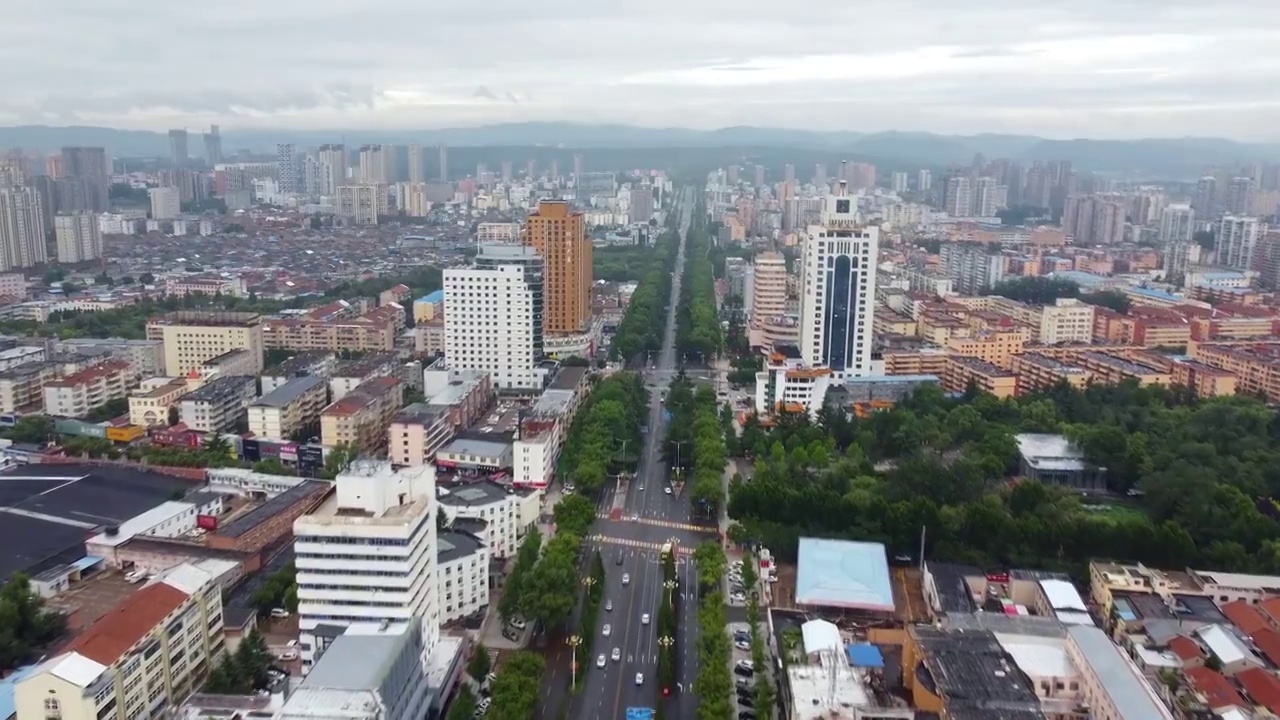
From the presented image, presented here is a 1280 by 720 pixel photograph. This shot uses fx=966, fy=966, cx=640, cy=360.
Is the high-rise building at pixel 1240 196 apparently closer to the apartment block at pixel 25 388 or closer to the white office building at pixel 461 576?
the white office building at pixel 461 576

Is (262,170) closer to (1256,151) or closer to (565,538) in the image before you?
(565,538)

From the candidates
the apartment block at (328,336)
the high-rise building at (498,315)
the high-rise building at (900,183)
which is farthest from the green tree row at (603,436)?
the high-rise building at (900,183)

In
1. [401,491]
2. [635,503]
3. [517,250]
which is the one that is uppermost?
[517,250]

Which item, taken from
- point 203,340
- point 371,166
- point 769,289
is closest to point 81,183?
point 371,166

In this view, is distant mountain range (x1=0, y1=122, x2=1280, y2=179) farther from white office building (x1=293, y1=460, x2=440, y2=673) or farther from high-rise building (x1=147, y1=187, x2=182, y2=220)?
white office building (x1=293, y1=460, x2=440, y2=673)

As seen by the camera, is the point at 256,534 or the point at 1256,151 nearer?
the point at 256,534

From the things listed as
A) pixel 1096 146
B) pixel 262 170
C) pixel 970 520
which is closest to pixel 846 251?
pixel 970 520

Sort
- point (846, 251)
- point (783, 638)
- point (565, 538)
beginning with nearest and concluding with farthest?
point (783, 638)
point (565, 538)
point (846, 251)
